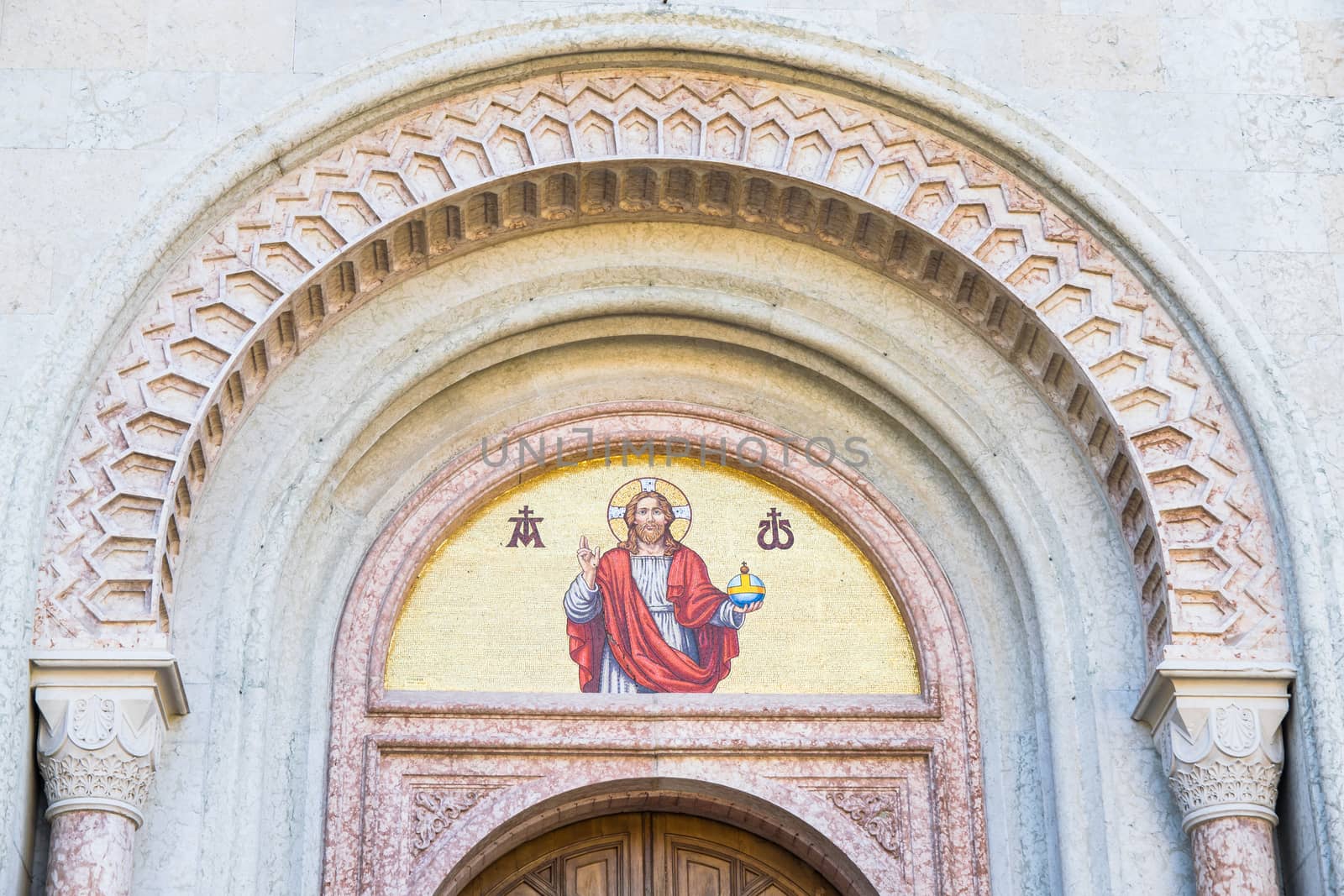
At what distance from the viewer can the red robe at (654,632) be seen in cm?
788

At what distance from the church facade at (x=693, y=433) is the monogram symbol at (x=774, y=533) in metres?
0.05

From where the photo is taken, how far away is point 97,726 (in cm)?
660

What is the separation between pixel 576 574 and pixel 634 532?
1.05 feet

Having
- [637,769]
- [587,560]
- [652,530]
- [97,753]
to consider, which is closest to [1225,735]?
[637,769]

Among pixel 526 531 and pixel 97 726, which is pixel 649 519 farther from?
pixel 97 726

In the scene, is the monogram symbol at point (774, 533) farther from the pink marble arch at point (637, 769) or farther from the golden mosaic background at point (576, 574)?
the pink marble arch at point (637, 769)

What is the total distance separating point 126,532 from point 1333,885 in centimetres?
441

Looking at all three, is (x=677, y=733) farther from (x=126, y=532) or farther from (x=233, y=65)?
(x=233, y=65)

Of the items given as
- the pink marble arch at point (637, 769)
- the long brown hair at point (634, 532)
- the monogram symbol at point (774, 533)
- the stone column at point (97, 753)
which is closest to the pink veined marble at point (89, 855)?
the stone column at point (97, 753)

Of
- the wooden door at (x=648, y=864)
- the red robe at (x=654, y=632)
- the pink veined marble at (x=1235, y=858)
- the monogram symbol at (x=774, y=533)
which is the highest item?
the monogram symbol at (x=774, y=533)

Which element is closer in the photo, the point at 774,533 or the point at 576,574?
the point at 576,574

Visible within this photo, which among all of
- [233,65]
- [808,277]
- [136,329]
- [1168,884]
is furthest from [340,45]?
[1168,884]

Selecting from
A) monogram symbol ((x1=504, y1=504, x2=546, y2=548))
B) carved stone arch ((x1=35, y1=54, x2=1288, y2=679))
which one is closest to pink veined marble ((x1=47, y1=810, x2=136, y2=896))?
carved stone arch ((x1=35, y1=54, x2=1288, y2=679))

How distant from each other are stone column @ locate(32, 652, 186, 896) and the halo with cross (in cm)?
219
